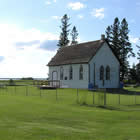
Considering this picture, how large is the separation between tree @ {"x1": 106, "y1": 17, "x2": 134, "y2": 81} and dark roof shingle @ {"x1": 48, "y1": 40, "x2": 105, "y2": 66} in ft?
62.9

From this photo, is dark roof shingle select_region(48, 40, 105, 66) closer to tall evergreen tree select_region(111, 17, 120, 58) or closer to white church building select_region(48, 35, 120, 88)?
white church building select_region(48, 35, 120, 88)

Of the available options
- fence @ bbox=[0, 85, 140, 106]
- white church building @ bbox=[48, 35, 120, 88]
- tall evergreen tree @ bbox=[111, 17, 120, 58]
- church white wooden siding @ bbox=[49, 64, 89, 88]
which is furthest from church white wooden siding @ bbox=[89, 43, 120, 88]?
tall evergreen tree @ bbox=[111, 17, 120, 58]

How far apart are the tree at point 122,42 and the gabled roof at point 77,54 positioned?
62.9ft

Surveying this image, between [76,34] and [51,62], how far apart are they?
1026 inches

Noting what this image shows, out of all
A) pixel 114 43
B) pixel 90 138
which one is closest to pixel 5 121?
pixel 90 138

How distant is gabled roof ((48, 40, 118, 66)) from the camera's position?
3296cm

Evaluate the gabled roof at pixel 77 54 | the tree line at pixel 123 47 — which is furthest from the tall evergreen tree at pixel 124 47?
the gabled roof at pixel 77 54

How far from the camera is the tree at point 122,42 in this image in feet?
181

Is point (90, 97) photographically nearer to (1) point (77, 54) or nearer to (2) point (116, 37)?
(1) point (77, 54)

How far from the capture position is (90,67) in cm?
3206

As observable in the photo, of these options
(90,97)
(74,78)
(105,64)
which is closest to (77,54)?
(74,78)

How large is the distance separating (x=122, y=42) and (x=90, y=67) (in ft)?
85.8

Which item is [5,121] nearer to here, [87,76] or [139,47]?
[87,76]

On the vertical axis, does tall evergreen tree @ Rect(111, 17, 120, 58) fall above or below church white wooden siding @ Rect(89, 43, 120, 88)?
above
